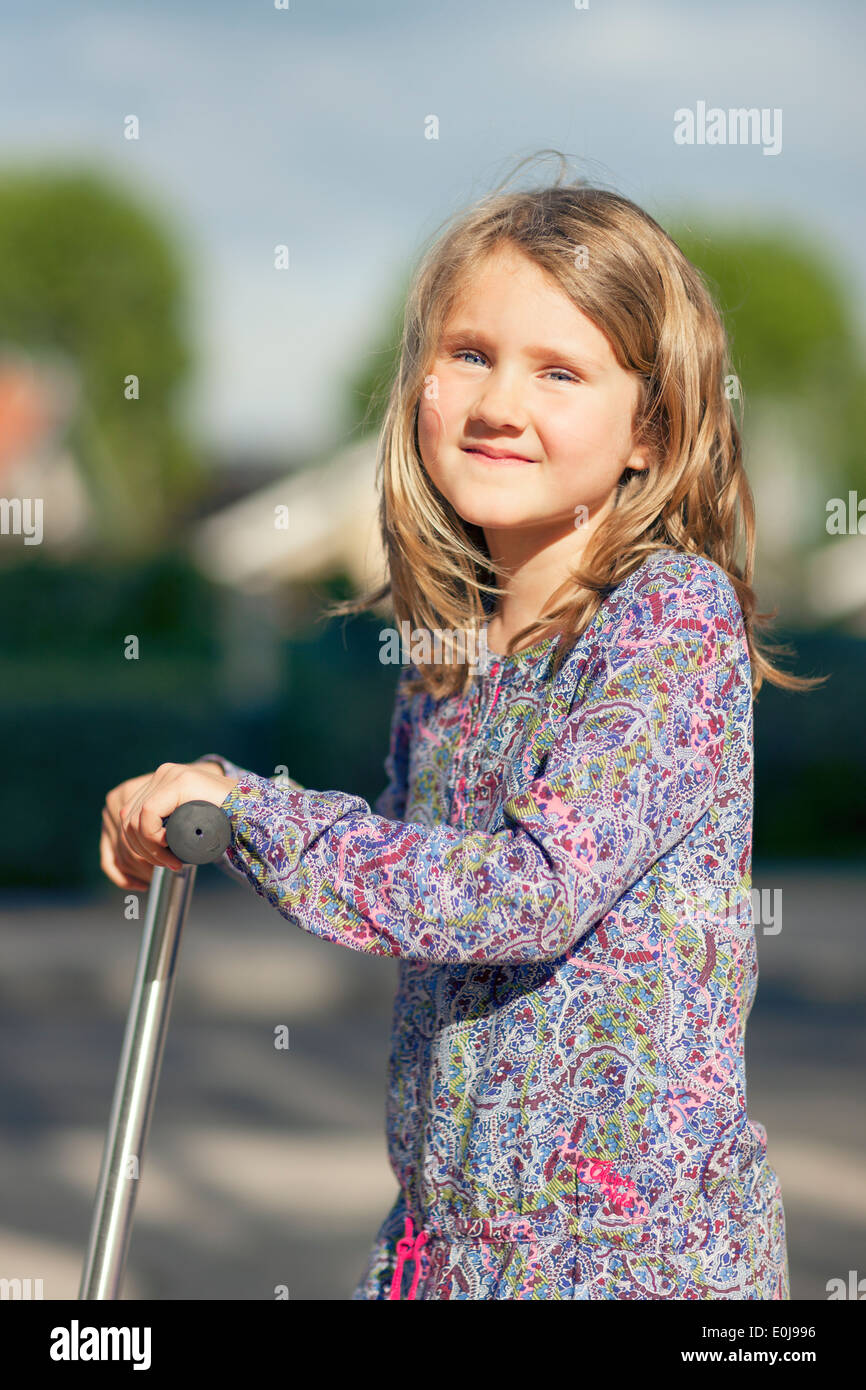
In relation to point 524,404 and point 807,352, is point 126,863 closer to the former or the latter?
point 524,404

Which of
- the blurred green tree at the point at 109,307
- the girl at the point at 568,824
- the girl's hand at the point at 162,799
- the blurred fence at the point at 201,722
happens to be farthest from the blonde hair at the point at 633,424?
the blurred green tree at the point at 109,307

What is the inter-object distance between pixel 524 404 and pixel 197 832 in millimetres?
Result: 614

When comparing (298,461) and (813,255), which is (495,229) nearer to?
(298,461)

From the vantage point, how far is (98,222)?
42.2 meters

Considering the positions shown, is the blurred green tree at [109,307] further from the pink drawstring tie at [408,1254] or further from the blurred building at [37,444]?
the pink drawstring tie at [408,1254]

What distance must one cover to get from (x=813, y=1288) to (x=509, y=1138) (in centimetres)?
287

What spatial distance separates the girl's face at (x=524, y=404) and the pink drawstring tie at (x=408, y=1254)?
0.83m

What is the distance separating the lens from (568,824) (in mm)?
1562

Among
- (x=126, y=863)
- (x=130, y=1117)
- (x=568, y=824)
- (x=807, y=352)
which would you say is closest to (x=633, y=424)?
(x=568, y=824)

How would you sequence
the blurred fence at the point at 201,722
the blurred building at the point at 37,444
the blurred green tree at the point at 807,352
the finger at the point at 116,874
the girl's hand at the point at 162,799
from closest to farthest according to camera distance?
the girl's hand at the point at 162,799 → the finger at the point at 116,874 → the blurred fence at the point at 201,722 → the blurred building at the point at 37,444 → the blurred green tree at the point at 807,352

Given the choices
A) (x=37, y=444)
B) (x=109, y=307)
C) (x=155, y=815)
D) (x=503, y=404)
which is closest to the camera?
(x=155, y=815)

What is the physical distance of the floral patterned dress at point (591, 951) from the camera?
1583mm

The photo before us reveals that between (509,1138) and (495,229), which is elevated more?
(495,229)
